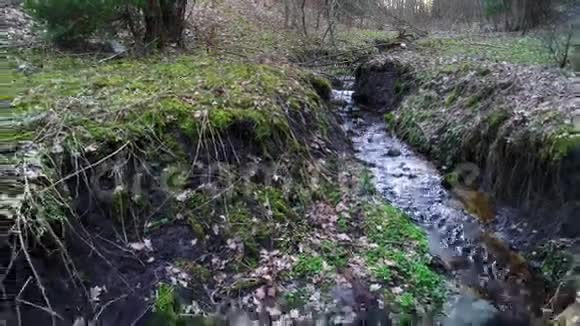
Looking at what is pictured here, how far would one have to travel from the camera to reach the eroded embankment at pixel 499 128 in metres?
5.72

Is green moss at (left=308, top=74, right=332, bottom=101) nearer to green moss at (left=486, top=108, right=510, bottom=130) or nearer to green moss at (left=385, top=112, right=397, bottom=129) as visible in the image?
green moss at (left=385, top=112, right=397, bottom=129)

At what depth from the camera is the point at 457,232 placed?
6.41 m

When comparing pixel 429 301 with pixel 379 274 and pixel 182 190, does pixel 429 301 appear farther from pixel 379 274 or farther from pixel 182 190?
pixel 182 190

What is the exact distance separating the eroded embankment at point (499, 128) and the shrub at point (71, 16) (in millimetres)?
5716

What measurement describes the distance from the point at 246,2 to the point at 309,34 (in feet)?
12.4

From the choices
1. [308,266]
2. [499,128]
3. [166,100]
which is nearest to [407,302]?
[308,266]

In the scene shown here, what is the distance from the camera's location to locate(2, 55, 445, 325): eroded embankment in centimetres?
446

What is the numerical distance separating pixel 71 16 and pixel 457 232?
7.06 m

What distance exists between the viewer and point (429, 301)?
506cm

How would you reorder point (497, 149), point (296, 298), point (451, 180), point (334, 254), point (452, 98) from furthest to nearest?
point (452, 98)
point (451, 180)
point (497, 149)
point (334, 254)
point (296, 298)

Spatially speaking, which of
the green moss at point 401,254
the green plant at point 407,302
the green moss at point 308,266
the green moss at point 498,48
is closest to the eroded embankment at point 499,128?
the green moss at point 498,48

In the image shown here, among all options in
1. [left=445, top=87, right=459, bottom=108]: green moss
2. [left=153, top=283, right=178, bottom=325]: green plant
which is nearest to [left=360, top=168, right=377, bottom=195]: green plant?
[left=445, top=87, right=459, bottom=108]: green moss

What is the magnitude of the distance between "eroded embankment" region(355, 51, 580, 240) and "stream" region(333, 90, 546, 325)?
0.34 m

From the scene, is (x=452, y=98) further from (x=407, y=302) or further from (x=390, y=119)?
(x=407, y=302)
